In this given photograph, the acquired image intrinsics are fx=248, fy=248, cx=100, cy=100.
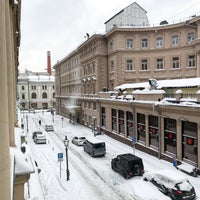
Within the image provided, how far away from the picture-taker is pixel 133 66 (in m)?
42.3

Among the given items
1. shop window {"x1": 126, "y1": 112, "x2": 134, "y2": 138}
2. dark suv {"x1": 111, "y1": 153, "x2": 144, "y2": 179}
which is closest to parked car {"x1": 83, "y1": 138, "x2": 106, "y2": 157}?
shop window {"x1": 126, "y1": 112, "x2": 134, "y2": 138}

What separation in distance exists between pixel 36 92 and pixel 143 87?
82660 mm

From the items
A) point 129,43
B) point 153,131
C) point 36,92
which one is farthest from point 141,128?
point 36,92

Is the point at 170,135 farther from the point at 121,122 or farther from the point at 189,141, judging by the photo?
the point at 121,122

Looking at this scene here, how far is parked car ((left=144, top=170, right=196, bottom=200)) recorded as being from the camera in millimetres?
15680

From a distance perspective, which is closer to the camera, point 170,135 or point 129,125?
point 170,135

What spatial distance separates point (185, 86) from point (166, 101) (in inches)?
110

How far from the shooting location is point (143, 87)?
32.5 meters

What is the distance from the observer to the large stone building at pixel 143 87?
74.6 feet

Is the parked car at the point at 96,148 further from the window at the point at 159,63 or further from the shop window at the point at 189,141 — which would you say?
the window at the point at 159,63

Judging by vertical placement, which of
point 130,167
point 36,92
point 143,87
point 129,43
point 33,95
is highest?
point 129,43

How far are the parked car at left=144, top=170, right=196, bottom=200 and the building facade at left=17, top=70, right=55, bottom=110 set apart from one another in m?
94.7

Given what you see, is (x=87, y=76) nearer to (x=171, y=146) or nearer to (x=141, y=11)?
(x=141, y=11)

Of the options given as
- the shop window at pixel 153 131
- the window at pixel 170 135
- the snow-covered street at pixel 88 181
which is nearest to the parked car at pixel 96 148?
the snow-covered street at pixel 88 181
